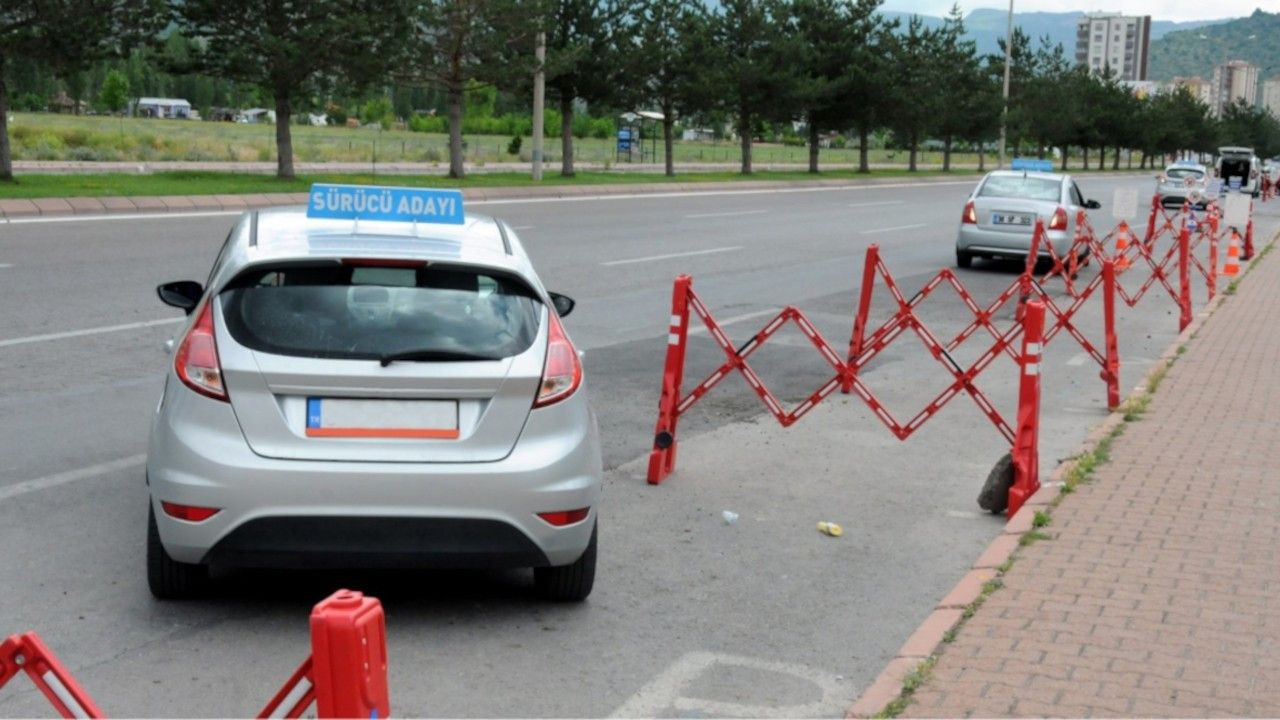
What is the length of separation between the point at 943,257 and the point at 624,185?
1736cm

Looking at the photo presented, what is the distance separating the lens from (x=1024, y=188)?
2230cm

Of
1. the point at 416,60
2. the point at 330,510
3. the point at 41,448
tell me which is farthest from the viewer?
the point at 416,60

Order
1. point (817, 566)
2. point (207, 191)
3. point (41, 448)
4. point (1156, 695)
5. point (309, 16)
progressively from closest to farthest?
point (1156, 695) → point (817, 566) → point (41, 448) → point (207, 191) → point (309, 16)

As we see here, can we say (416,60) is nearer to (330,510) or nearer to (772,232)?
(772,232)

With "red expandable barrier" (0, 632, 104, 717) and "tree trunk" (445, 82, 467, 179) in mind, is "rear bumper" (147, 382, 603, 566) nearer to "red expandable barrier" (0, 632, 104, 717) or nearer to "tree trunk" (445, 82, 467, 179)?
"red expandable barrier" (0, 632, 104, 717)

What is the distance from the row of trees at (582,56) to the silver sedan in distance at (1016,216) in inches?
645

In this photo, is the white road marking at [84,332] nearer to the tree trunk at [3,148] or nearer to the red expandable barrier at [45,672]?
the red expandable barrier at [45,672]

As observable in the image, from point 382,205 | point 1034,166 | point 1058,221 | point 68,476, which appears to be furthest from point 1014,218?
point 382,205

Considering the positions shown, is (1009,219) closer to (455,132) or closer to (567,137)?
(455,132)

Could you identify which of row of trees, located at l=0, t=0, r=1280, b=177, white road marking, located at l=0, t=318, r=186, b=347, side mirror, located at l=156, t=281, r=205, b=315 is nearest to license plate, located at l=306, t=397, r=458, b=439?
side mirror, located at l=156, t=281, r=205, b=315

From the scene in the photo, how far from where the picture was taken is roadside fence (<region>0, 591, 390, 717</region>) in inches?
107

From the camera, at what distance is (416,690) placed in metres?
4.91

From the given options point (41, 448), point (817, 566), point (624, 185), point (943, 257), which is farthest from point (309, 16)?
point (817, 566)

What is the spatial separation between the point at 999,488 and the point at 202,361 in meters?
4.15
